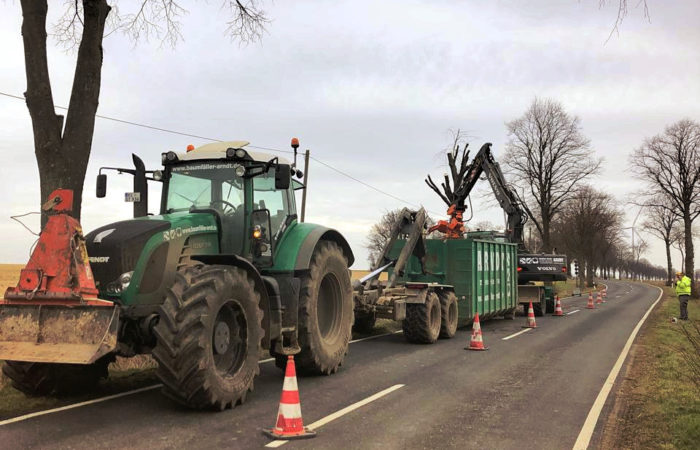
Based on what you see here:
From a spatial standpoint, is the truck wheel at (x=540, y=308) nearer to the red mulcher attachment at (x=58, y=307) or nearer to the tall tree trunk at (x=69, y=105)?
the tall tree trunk at (x=69, y=105)

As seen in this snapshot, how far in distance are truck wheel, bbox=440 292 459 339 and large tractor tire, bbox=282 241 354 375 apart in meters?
4.76

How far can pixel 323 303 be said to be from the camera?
9031 millimetres

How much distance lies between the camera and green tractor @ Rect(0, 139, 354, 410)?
5680 millimetres

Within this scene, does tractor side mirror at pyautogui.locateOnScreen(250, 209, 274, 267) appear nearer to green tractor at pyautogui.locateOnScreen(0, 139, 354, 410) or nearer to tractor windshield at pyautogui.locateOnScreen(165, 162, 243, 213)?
green tractor at pyautogui.locateOnScreen(0, 139, 354, 410)

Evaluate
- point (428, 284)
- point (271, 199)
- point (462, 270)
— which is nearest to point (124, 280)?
point (271, 199)

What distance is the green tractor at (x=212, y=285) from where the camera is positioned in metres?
5.68

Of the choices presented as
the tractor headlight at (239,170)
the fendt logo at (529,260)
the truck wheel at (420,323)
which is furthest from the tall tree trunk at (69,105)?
the fendt logo at (529,260)

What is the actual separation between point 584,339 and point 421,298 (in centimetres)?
458

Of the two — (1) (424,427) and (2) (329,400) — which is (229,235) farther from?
(1) (424,427)

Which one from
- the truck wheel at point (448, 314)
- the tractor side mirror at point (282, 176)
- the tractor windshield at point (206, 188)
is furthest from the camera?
the truck wheel at point (448, 314)

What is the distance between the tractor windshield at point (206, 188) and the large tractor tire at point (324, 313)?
5.03ft

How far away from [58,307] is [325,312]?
14.1ft

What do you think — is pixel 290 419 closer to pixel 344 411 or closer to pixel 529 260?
pixel 344 411

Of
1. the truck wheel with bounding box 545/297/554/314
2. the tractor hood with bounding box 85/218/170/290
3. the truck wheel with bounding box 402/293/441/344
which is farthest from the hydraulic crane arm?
the tractor hood with bounding box 85/218/170/290
